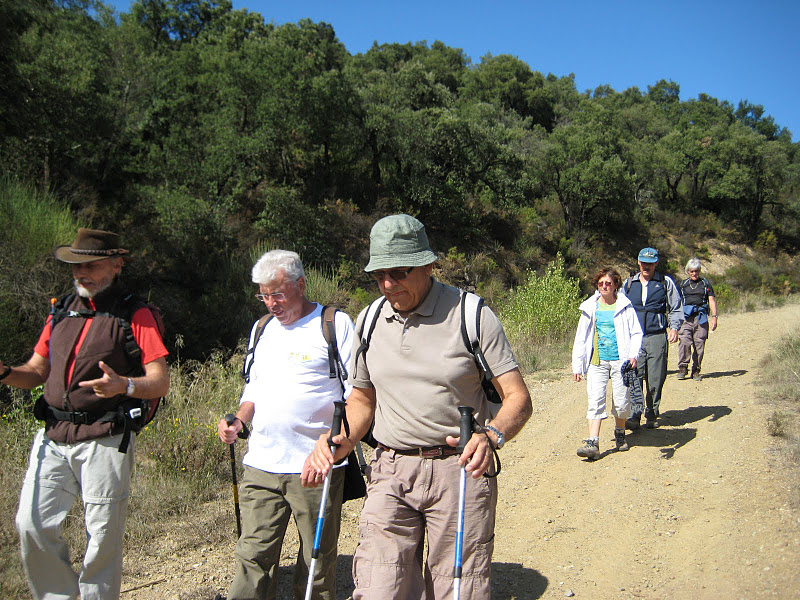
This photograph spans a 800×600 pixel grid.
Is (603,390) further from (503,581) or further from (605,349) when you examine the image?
(503,581)

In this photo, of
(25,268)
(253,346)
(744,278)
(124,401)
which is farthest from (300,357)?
(744,278)

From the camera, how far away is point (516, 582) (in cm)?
406

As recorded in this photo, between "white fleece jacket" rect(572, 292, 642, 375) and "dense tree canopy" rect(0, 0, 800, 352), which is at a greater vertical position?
"dense tree canopy" rect(0, 0, 800, 352)

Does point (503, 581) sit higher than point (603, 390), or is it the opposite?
point (603, 390)

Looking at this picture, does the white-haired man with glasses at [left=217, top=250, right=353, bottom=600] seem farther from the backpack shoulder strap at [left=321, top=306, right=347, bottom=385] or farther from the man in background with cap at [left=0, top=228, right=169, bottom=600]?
the man in background with cap at [left=0, top=228, right=169, bottom=600]

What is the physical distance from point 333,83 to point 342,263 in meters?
6.58

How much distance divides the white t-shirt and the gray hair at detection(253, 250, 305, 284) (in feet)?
0.90

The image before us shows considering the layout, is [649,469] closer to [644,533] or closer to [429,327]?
[644,533]

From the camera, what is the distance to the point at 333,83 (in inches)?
879

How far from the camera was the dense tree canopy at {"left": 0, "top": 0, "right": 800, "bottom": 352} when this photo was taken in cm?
1455

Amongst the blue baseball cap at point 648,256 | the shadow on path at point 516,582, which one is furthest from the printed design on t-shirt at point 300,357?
the blue baseball cap at point 648,256

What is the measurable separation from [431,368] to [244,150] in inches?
759

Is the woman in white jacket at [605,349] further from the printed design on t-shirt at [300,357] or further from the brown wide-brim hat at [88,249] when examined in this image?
the brown wide-brim hat at [88,249]

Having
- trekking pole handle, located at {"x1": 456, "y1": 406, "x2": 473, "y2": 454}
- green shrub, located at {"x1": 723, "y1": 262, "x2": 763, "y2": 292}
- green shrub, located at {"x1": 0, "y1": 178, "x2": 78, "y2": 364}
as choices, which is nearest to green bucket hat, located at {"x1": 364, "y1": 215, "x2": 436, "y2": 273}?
trekking pole handle, located at {"x1": 456, "y1": 406, "x2": 473, "y2": 454}
